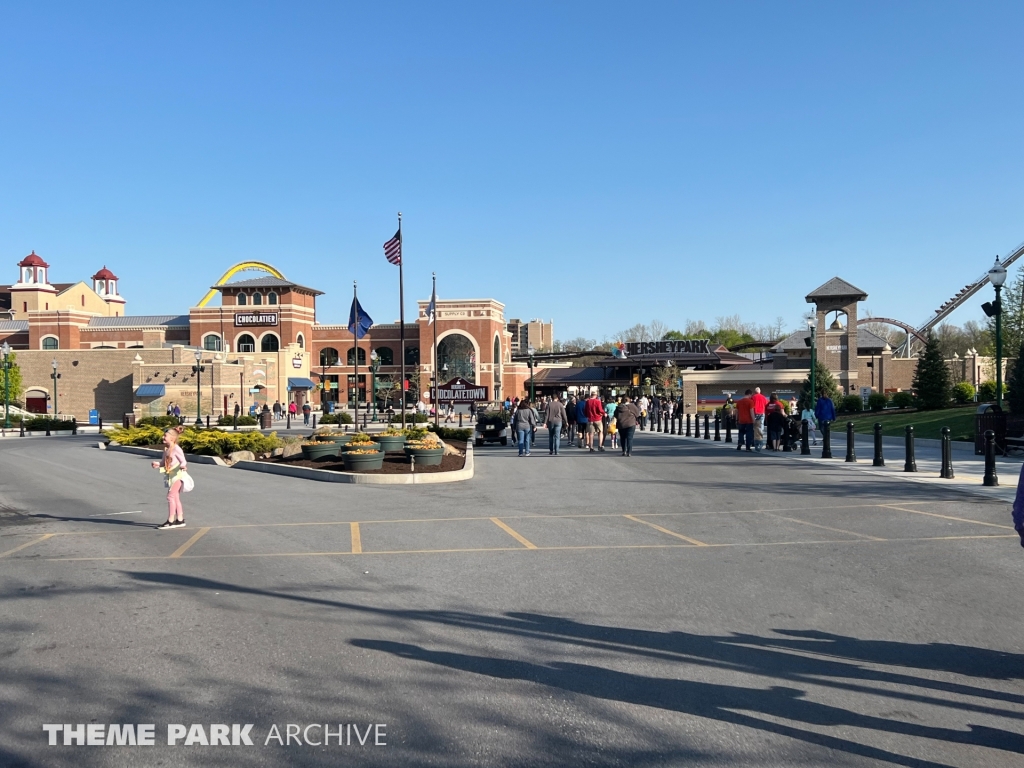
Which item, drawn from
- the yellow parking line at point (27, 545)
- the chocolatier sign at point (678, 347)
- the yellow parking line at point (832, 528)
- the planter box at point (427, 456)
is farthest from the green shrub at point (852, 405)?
the yellow parking line at point (27, 545)

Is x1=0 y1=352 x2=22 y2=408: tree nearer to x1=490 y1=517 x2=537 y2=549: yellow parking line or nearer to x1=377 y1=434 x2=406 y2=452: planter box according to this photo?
x1=377 y1=434 x2=406 y2=452: planter box

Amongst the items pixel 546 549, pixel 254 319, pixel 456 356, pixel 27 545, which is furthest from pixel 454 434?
pixel 254 319

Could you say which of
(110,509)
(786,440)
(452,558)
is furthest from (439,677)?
(786,440)

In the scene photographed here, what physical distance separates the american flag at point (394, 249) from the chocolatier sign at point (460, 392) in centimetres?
1076

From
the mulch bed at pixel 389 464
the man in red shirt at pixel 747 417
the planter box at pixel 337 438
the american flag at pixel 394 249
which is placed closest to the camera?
the mulch bed at pixel 389 464

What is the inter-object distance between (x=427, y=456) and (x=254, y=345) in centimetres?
8085

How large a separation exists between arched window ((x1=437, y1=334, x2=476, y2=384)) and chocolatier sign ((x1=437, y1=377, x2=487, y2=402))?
50837mm

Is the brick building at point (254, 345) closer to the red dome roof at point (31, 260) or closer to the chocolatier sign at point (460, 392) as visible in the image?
the red dome roof at point (31, 260)

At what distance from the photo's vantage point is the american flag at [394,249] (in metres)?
32.2

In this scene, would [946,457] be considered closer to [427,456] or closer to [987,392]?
[427,456]

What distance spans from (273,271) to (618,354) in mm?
39205

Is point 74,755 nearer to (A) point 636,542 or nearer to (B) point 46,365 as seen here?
(A) point 636,542

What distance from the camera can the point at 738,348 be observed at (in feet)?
459

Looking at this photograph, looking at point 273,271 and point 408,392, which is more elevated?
point 273,271
